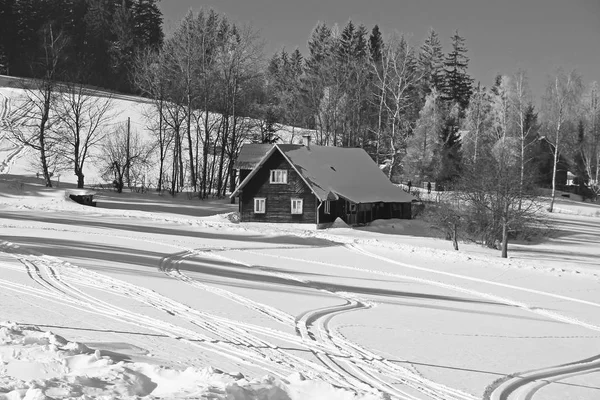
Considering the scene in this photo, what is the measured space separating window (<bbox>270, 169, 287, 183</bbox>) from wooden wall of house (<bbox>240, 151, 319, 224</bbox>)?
221mm

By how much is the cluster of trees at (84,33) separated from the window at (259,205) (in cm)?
4353

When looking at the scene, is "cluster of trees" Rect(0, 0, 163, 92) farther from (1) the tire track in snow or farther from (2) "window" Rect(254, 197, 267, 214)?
(1) the tire track in snow

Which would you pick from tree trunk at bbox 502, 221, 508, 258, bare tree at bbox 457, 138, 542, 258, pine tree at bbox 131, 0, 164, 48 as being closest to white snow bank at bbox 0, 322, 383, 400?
tree trunk at bbox 502, 221, 508, 258

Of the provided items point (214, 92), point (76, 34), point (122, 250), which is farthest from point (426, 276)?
point (76, 34)

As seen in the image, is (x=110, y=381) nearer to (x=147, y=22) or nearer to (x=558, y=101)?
(x=558, y=101)

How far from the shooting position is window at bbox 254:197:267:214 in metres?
46.6

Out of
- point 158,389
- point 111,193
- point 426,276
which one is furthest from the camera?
point 111,193

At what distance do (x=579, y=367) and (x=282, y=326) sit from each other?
6.11m

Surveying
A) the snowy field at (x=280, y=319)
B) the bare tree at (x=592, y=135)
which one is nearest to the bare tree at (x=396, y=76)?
the snowy field at (x=280, y=319)

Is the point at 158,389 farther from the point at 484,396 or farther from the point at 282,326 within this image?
the point at 282,326

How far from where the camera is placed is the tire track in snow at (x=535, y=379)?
36.0ft

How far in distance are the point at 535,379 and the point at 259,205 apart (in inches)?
1397

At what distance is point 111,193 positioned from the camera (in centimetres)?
5647

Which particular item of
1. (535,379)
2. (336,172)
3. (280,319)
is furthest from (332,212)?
(535,379)
